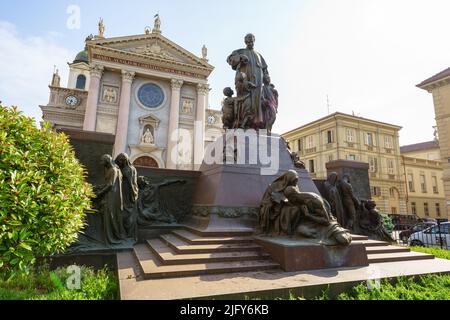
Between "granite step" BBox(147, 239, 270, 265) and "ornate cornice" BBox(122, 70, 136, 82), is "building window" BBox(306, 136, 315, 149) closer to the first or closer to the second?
"ornate cornice" BBox(122, 70, 136, 82)

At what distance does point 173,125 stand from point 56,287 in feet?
79.1

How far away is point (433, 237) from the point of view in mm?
10938

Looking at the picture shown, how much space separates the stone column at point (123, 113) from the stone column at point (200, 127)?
7098 mm

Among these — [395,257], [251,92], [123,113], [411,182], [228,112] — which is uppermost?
[123,113]

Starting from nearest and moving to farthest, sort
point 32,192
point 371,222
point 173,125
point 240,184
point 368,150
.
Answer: point 32,192 → point 240,184 → point 371,222 → point 173,125 → point 368,150

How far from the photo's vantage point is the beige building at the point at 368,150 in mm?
34312

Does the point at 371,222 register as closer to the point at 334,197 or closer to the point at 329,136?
the point at 334,197

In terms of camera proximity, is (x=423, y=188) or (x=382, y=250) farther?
(x=423, y=188)

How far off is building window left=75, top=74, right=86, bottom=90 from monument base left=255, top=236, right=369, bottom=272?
49.2 metres

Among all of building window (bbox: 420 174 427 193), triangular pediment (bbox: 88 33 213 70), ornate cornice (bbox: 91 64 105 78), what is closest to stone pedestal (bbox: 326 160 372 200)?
triangular pediment (bbox: 88 33 213 70)

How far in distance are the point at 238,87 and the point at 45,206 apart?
5676 millimetres

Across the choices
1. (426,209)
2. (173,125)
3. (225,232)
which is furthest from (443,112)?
(225,232)

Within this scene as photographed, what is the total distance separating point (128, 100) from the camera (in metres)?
25.6

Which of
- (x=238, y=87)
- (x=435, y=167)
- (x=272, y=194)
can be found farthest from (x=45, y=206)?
(x=435, y=167)
